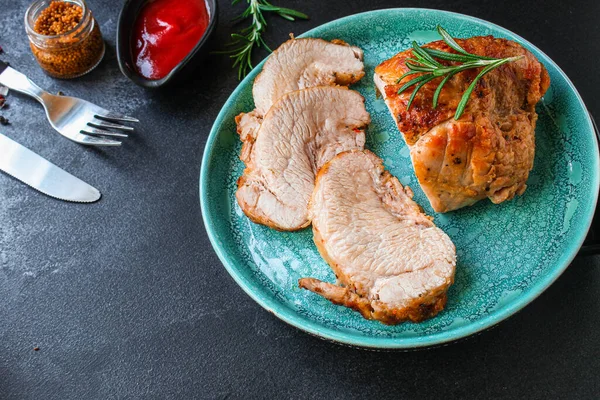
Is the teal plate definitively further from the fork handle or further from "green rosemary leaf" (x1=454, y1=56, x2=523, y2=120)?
the fork handle

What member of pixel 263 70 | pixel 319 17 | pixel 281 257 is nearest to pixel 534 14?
pixel 319 17

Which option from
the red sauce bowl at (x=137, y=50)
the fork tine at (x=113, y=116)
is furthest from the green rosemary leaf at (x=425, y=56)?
the fork tine at (x=113, y=116)

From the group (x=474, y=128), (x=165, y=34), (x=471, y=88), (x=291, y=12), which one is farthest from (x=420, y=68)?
(x=165, y=34)

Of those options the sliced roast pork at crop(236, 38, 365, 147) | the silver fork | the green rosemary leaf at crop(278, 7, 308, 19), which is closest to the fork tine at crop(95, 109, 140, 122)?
the silver fork

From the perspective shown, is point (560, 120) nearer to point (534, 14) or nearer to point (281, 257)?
point (534, 14)

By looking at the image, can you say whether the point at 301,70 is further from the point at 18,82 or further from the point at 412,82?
the point at 18,82

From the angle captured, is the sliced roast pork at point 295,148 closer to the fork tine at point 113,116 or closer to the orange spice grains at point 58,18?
the fork tine at point 113,116
